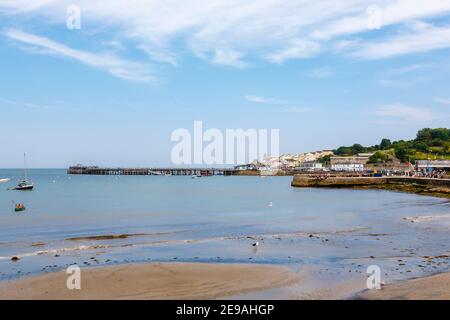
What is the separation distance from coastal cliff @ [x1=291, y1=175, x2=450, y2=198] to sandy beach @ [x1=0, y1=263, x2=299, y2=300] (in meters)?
44.6

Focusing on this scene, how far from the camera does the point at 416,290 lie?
14.1 meters

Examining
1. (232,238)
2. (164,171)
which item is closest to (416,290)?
(232,238)

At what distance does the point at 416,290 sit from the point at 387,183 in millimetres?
71382

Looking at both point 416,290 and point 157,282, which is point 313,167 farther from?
point 416,290

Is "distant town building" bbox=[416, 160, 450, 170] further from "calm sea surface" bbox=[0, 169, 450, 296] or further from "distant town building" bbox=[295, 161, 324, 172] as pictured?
"calm sea surface" bbox=[0, 169, 450, 296]

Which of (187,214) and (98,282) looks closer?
(98,282)

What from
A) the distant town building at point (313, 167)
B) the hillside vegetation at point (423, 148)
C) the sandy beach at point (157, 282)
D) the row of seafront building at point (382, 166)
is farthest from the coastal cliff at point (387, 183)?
the distant town building at point (313, 167)

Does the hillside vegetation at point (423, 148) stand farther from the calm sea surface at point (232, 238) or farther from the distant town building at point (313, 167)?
the calm sea surface at point (232, 238)

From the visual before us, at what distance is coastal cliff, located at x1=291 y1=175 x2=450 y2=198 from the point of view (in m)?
61.1
